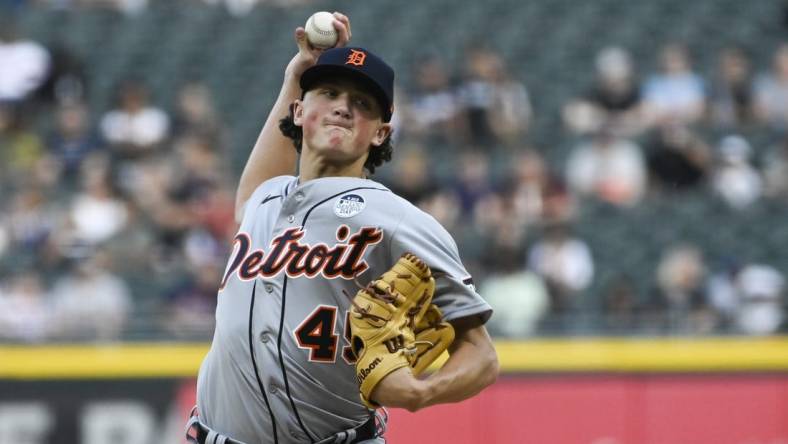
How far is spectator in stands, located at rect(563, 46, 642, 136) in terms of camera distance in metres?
9.65

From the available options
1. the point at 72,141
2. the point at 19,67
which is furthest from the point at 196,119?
the point at 19,67

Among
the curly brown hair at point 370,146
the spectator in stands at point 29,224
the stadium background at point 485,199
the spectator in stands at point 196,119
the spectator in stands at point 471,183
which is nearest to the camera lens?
the curly brown hair at point 370,146

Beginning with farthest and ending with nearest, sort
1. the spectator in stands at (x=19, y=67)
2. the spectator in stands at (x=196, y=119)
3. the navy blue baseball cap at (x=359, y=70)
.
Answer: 1. the spectator in stands at (x=19, y=67)
2. the spectator in stands at (x=196, y=119)
3. the navy blue baseball cap at (x=359, y=70)

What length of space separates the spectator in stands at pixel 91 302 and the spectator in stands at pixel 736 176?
4.13 meters

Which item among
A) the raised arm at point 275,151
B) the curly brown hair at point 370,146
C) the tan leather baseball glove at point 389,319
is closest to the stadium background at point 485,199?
the raised arm at point 275,151

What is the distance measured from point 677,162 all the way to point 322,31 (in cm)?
587

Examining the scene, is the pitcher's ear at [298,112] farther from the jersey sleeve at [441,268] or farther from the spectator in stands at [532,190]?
the spectator in stands at [532,190]

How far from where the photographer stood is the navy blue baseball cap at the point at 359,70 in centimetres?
352

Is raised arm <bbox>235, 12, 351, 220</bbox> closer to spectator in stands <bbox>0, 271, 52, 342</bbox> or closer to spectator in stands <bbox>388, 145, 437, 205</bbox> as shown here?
spectator in stands <bbox>0, 271, 52, 342</bbox>

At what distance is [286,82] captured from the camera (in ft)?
13.3

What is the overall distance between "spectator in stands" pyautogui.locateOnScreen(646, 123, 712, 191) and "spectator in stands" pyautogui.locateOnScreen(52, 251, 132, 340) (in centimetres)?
375

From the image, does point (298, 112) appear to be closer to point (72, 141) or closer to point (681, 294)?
point (681, 294)

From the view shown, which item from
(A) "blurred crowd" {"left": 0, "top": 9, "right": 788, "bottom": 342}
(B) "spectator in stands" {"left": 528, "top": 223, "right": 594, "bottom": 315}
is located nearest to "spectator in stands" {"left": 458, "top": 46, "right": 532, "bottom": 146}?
(A) "blurred crowd" {"left": 0, "top": 9, "right": 788, "bottom": 342}

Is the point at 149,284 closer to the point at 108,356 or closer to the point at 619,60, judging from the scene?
the point at 108,356
